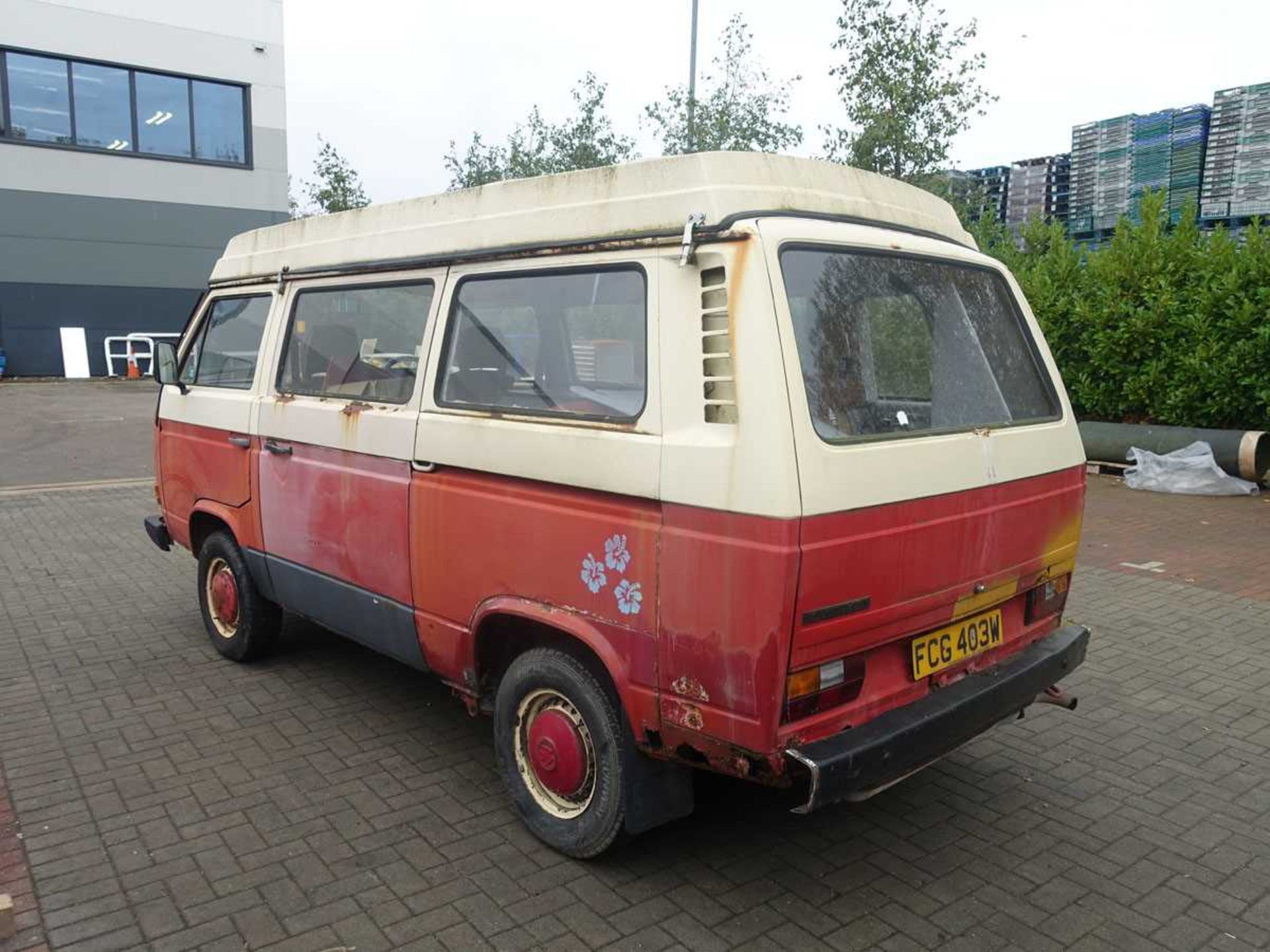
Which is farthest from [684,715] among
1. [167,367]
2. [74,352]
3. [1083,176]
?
[74,352]

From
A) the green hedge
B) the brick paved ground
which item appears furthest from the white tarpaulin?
the brick paved ground

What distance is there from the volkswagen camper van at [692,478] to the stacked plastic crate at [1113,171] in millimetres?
10597

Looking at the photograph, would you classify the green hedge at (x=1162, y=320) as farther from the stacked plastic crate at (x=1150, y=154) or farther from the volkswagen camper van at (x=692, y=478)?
the volkswagen camper van at (x=692, y=478)

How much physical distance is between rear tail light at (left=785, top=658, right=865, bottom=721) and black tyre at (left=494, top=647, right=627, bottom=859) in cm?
63

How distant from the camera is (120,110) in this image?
74.7ft

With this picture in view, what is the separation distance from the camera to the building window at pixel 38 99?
70.1 ft

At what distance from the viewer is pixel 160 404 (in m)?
5.75

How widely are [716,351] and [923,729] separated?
1306 mm

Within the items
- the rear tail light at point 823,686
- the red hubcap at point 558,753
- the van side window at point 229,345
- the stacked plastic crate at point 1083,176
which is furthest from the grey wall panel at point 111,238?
the rear tail light at point 823,686

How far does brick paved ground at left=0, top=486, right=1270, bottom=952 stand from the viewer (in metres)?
2.99

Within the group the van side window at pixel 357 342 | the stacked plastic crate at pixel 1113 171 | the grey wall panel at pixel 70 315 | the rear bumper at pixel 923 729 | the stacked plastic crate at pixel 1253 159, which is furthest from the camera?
the grey wall panel at pixel 70 315

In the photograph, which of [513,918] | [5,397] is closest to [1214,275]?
[513,918]

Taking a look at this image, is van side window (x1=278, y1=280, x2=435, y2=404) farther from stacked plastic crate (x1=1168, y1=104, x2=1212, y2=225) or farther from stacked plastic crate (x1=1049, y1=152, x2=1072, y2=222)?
stacked plastic crate (x1=1049, y1=152, x2=1072, y2=222)

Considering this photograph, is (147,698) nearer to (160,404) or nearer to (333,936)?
(160,404)
